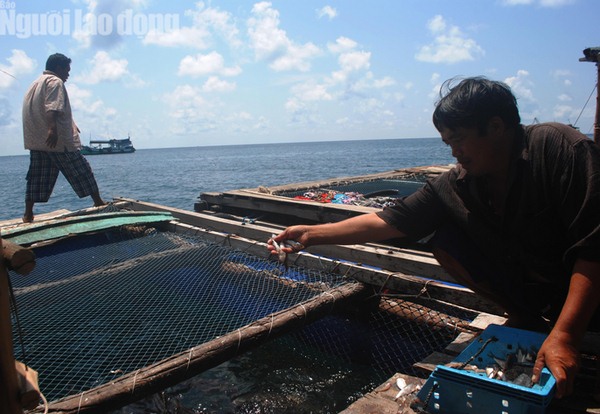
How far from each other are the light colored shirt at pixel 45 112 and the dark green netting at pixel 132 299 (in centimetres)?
182

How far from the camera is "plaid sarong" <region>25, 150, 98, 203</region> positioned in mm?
6598

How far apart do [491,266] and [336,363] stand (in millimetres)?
2299

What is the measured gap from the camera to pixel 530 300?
8.55ft

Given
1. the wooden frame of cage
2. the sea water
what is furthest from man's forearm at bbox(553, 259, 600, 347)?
the sea water

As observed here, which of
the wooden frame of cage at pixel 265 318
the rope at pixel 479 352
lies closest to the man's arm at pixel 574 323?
the rope at pixel 479 352

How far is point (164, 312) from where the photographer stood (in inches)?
155

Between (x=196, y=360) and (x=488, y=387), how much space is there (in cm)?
177

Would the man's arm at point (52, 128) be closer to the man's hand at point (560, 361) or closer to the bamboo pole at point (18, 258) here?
the bamboo pole at point (18, 258)

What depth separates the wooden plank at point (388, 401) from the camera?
93.5 inches

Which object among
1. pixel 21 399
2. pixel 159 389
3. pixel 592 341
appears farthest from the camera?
pixel 159 389

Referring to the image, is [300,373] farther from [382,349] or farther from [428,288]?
[428,288]

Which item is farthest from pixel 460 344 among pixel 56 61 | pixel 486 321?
pixel 56 61

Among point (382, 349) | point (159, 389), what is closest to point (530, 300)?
point (382, 349)

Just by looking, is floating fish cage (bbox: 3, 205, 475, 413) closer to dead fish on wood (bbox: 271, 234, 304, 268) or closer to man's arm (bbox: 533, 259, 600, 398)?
dead fish on wood (bbox: 271, 234, 304, 268)
